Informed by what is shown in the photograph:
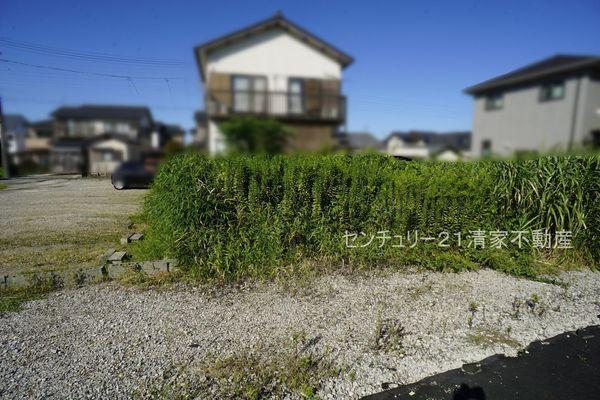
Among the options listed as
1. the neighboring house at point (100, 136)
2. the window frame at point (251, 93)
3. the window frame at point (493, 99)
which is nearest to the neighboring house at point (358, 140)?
the window frame at point (251, 93)

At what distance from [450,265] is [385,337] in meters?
1.97

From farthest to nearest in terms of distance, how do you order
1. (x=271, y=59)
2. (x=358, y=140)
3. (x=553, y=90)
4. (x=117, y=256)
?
(x=117, y=256), (x=553, y=90), (x=358, y=140), (x=271, y=59)

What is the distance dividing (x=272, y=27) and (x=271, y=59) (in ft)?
0.85

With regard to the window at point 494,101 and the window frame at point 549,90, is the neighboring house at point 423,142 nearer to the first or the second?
the window at point 494,101

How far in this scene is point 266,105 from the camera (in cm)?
229

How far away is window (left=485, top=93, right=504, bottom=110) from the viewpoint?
3111 millimetres

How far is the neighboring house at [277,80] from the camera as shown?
2.29m

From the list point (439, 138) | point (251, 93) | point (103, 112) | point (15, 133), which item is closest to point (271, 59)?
point (251, 93)

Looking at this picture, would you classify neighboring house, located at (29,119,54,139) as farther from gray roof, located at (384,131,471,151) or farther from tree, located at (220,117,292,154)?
gray roof, located at (384,131,471,151)

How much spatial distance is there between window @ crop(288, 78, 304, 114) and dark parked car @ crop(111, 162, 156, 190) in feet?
4.16

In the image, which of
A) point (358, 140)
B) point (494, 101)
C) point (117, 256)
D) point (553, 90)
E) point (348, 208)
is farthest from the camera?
point (348, 208)

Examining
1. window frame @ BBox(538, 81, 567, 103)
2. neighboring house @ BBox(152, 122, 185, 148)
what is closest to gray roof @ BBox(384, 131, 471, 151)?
window frame @ BBox(538, 81, 567, 103)

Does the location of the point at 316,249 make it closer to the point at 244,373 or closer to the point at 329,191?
the point at 329,191

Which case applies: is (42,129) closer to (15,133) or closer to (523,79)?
(15,133)
